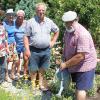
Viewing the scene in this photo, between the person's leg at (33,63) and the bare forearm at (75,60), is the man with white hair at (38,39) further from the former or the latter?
the bare forearm at (75,60)

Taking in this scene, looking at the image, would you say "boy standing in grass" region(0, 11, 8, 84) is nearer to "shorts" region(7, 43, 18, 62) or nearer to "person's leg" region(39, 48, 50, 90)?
"shorts" region(7, 43, 18, 62)

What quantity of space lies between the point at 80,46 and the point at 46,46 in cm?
191

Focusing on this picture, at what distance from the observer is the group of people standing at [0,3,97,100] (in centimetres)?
725

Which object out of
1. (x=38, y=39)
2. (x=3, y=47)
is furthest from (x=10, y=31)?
(x=38, y=39)

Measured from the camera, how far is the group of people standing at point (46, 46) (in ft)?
23.8

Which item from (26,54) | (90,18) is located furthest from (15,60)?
(90,18)

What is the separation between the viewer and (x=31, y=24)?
29.2 feet

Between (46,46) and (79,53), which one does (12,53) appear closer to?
(46,46)

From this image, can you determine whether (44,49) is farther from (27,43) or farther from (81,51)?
(81,51)

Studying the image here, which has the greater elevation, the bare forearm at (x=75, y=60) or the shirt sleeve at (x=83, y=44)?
the shirt sleeve at (x=83, y=44)

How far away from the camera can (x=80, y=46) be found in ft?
23.6

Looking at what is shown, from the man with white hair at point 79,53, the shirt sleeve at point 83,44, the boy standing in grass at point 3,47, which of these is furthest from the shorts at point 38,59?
the shirt sleeve at point 83,44

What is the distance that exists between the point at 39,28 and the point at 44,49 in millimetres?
447

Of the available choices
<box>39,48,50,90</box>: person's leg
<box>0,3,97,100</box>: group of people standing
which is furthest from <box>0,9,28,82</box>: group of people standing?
<box>39,48,50,90</box>: person's leg
